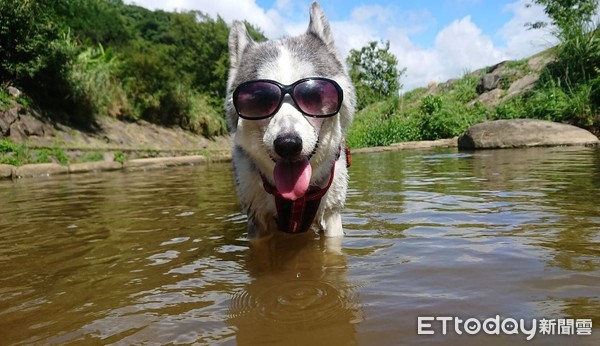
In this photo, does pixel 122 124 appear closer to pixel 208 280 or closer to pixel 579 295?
pixel 208 280

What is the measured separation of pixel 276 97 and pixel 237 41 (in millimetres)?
1099

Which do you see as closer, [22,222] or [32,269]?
[32,269]

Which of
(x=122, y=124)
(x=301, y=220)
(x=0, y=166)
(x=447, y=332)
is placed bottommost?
(x=447, y=332)

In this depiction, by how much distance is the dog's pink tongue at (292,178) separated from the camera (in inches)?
108

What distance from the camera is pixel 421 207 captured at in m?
4.28

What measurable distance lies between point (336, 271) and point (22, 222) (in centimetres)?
376

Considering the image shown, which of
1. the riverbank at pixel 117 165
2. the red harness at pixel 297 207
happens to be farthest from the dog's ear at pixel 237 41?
the riverbank at pixel 117 165

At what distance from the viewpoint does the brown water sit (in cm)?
169

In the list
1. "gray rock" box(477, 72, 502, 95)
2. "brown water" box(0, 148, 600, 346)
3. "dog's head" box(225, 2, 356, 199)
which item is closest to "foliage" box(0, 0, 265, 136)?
"brown water" box(0, 148, 600, 346)

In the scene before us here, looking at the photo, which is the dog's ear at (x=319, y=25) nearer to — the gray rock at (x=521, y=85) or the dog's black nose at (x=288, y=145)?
the dog's black nose at (x=288, y=145)

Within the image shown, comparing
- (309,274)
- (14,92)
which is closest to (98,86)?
(14,92)

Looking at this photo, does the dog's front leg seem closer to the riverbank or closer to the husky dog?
the husky dog

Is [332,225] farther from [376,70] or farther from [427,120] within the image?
[376,70]

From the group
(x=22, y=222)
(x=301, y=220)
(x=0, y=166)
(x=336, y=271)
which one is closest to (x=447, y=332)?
(x=336, y=271)
